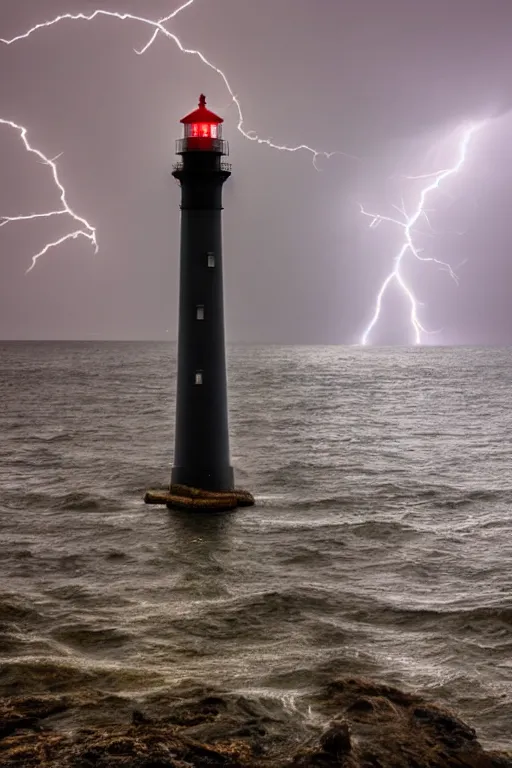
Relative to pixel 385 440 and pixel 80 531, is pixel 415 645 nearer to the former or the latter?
pixel 80 531

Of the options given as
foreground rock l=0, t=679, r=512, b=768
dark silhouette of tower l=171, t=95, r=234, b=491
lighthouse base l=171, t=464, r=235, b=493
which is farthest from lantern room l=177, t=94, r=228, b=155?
foreground rock l=0, t=679, r=512, b=768

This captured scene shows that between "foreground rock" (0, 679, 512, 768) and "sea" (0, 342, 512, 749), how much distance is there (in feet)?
1.21

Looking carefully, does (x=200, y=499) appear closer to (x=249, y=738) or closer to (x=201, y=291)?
(x=201, y=291)

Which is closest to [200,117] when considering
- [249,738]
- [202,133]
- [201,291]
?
[202,133]

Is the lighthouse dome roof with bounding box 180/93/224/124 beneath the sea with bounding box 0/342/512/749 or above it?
above

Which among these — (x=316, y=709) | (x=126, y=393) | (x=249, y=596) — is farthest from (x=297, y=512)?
(x=126, y=393)

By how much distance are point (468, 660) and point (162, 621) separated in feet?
14.8

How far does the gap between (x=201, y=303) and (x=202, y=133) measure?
12.2 ft

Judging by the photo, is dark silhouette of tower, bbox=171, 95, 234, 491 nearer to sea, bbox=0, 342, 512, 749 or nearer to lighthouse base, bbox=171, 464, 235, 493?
lighthouse base, bbox=171, 464, 235, 493

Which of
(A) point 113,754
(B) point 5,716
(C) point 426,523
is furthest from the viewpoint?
(C) point 426,523

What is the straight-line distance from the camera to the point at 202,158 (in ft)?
70.8

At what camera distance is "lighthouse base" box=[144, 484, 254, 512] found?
22.5m

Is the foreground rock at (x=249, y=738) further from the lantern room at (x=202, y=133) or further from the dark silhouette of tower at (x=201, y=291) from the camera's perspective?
the lantern room at (x=202, y=133)

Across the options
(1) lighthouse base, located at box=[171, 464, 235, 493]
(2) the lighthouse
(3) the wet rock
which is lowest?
(3) the wet rock
